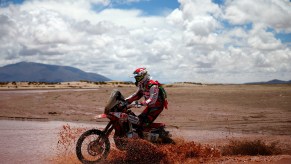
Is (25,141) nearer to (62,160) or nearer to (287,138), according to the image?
(62,160)

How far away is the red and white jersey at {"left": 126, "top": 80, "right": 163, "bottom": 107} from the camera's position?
8336 millimetres

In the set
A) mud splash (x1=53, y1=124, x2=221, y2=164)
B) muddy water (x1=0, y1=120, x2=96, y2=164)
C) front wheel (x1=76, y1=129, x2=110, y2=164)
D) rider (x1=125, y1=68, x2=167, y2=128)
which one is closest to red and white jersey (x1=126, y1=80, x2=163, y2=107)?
rider (x1=125, y1=68, x2=167, y2=128)

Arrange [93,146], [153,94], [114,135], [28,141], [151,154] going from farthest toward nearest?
[28,141] < [151,154] < [153,94] < [114,135] < [93,146]

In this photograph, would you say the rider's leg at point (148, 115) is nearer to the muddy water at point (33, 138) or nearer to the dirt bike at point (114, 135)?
the dirt bike at point (114, 135)

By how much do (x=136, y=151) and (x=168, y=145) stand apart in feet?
3.09

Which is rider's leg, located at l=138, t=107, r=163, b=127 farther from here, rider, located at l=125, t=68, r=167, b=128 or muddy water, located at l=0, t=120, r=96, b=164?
muddy water, located at l=0, t=120, r=96, b=164

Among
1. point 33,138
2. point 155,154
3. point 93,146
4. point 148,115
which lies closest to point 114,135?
point 93,146

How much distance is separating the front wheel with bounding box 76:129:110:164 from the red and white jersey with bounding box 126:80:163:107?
3.95 ft

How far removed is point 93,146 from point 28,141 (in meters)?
3.85

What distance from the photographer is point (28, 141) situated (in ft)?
35.2

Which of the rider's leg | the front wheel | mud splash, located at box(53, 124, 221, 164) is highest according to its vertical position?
the rider's leg

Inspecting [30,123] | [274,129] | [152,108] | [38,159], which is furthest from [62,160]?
[274,129]

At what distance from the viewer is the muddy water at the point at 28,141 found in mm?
8695

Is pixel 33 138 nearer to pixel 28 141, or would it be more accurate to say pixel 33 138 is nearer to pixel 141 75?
pixel 28 141
